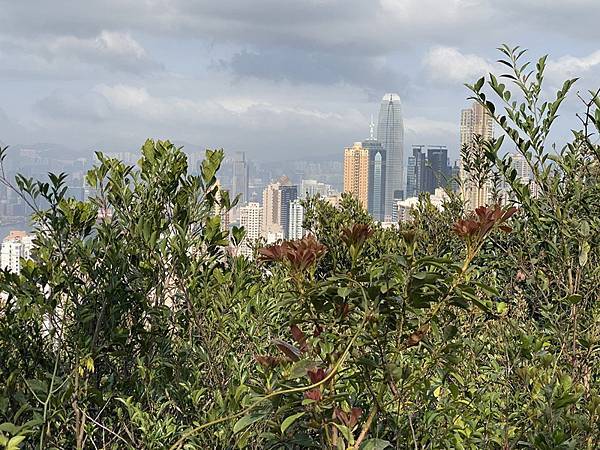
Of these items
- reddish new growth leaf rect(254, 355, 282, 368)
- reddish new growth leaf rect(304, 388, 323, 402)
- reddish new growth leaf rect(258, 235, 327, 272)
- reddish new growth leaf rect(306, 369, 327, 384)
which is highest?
reddish new growth leaf rect(258, 235, 327, 272)

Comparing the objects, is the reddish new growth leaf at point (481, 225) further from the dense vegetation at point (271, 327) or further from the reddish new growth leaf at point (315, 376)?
the reddish new growth leaf at point (315, 376)

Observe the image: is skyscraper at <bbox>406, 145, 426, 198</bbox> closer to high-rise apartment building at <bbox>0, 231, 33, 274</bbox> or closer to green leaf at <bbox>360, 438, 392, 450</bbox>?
high-rise apartment building at <bbox>0, 231, 33, 274</bbox>

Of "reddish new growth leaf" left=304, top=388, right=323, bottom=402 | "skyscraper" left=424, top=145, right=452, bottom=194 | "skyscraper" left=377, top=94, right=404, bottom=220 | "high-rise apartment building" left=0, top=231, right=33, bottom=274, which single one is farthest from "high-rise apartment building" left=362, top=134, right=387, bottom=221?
"reddish new growth leaf" left=304, top=388, right=323, bottom=402

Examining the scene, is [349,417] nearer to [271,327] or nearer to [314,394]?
[314,394]

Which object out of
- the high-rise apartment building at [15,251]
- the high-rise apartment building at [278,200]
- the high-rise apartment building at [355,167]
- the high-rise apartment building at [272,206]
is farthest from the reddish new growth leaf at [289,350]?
the high-rise apartment building at [355,167]

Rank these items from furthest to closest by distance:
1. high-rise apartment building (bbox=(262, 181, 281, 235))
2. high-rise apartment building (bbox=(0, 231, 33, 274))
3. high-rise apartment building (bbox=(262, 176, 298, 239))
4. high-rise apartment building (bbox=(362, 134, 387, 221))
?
high-rise apartment building (bbox=(362, 134, 387, 221)) → high-rise apartment building (bbox=(262, 176, 298, 239)) → high-rise apartment building (bbox=(262, 181, 281, 235)) → high-rise apartment building (bbox=(0, 231, 33, 274))

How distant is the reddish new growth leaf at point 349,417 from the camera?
165 cm

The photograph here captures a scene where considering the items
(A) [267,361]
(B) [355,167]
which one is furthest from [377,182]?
(A) [267,361]

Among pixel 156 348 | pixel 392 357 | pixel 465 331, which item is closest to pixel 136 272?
pixel 156 348

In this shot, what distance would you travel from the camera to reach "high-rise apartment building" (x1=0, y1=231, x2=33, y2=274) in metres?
2.68

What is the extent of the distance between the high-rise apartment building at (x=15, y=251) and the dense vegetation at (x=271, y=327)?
99 millimetres

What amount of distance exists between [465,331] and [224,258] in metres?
1.14

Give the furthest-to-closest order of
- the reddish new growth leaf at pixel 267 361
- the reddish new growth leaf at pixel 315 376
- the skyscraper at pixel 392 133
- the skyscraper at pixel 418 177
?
1. the skyscraper at pixel 392 133
2. the skyscraper at pixel 418 177
3. the reddish new growth leaf at pixel 267 361
4. the reddish new growth leaf at pixel 315 376

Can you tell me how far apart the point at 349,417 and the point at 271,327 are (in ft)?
3.66
